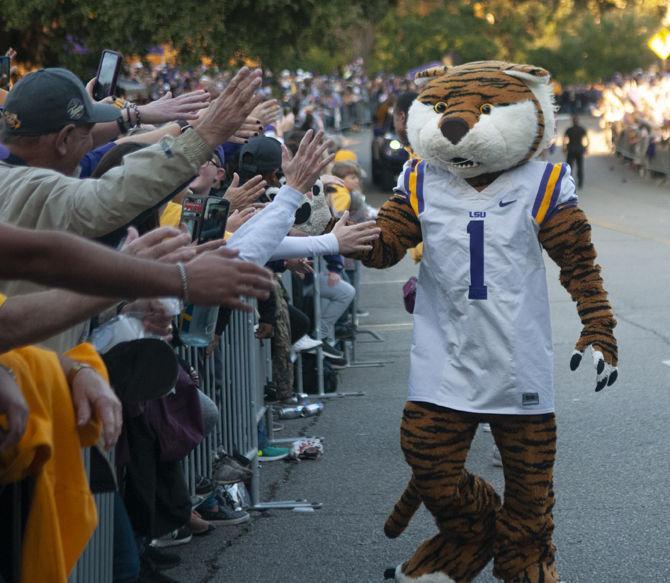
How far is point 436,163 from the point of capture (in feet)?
16.9

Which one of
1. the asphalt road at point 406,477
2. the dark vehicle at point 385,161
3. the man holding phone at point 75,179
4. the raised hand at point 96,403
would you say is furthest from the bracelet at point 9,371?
the dark vehicle at point 385,161

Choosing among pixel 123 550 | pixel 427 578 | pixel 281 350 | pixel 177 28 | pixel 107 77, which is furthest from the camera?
pixel 177 28

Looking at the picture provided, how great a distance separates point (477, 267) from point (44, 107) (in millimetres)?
1630

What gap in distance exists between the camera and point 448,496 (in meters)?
5.02

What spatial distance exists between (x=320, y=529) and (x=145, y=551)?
986mm

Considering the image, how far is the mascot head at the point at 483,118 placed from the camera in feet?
16.5

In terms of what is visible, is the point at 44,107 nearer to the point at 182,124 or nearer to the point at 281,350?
the point at 182,124

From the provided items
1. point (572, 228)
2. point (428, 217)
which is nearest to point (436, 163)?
point (428, 217)

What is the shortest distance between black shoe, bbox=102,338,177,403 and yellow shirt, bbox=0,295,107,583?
1.48ft

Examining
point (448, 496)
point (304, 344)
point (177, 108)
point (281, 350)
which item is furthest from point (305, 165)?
point (304, 344)

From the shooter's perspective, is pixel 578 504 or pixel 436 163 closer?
pixel 436 163

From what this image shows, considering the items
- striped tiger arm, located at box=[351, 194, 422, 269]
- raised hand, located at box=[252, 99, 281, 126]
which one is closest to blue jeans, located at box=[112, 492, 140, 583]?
striped tiger arm, located at box=[351, 194, 422, 269]

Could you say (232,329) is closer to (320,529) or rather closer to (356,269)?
(320,529)

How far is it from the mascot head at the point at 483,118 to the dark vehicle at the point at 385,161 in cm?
2090
